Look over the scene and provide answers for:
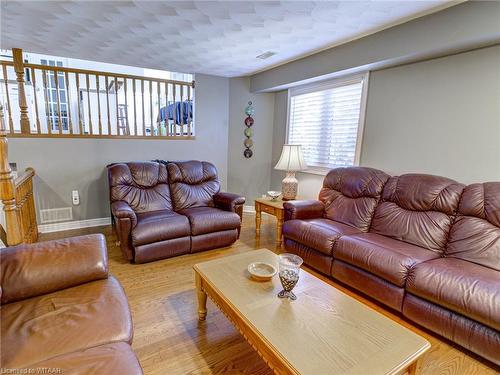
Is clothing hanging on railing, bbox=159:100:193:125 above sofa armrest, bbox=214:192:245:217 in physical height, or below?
above

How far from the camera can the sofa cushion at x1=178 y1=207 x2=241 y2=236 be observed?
2967mm

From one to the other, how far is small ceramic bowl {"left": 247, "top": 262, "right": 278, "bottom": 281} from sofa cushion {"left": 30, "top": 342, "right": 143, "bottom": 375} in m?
0.82

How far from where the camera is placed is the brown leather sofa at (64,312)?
101 centimetres

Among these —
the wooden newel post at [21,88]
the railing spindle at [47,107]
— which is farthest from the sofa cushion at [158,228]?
the wooden newel post at [21,88]

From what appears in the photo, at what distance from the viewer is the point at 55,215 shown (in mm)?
3615

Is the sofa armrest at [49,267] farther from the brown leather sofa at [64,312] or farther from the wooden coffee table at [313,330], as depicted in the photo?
the wooden coffee table at [313,330]

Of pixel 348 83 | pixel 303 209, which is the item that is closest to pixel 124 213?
pixel 303 209

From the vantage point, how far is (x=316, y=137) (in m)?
3.88

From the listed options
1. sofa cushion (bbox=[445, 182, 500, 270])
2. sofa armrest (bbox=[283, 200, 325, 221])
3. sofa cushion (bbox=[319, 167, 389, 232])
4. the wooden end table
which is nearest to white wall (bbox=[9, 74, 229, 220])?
the wooden end table

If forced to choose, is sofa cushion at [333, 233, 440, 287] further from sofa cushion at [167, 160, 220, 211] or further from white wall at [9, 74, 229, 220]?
white wall at [9, 74, 229, 220]

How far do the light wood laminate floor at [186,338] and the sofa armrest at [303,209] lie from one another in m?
0.75

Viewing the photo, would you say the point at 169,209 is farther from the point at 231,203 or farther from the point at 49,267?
the point at 49,267

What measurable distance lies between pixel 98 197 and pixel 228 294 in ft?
10.1

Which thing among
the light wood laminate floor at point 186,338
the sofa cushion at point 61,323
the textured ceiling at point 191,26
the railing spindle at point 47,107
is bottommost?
the light wood laminate floor at point 186,338
